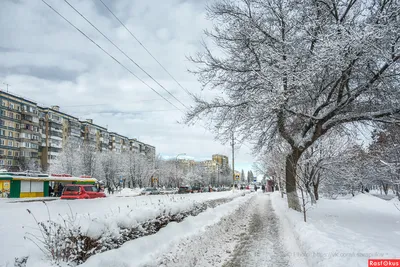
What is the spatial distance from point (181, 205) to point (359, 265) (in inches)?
279

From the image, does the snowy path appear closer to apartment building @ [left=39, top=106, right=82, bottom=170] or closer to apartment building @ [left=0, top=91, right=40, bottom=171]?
apartment building @ [left=0, top=91, right=40, bottom=171]

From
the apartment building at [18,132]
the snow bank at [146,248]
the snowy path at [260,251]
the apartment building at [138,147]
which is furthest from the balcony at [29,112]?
the snow bank at [146,248]

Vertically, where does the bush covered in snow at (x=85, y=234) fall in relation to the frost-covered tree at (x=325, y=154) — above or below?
below

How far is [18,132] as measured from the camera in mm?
69750

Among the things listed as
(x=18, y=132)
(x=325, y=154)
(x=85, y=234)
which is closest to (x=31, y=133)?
(x=18, y=132)

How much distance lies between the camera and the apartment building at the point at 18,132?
66000mm

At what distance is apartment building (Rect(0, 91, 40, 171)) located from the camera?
217ft

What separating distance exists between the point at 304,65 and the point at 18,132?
73011 millimetres

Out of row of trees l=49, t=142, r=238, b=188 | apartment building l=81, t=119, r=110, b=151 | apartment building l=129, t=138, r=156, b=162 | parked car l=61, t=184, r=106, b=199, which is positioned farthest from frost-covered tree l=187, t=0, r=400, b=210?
apartment building l=129, t=138, r=156, b=162

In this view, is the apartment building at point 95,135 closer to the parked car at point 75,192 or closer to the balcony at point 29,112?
the balcony at point 29,112

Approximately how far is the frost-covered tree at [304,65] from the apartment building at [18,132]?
6474cm

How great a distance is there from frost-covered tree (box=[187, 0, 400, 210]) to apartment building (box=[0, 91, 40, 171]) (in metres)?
64.7

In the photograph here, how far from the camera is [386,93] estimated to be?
11.1 metres

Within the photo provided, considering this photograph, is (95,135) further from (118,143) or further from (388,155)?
(388,155)
